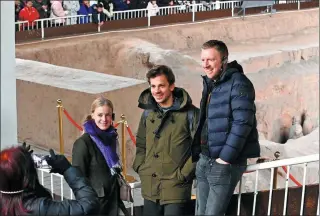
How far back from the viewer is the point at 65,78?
9719 millimetres

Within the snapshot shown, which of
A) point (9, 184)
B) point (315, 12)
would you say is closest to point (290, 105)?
point (315, 12)

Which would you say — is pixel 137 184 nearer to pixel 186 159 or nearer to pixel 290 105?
pixel 186 159

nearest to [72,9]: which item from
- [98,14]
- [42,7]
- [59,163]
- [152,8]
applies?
[98,14]

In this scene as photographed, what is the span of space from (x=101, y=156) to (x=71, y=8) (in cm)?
1356

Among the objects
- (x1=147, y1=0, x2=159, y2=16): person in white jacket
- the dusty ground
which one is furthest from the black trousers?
(x1=147, y1=0, x2=159, y2=16): person in white jacket

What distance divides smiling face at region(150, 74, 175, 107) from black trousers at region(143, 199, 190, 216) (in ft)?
2.05

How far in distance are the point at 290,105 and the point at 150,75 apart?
15.9 meters

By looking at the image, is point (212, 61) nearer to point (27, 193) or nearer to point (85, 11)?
point (27, 193)

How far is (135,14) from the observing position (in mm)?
19422

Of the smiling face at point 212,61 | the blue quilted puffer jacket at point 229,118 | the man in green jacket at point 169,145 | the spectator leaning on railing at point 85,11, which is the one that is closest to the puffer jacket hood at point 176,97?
the man in green jacket at point 169,145

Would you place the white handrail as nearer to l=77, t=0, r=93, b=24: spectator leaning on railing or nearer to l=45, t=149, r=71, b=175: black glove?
l=45, t=149, r=71, b=175: black glove

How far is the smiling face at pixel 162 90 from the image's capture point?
13.6ft

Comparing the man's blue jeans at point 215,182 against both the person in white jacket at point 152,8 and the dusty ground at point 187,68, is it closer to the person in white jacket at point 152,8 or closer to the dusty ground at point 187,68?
the dusty ground at point 187,68

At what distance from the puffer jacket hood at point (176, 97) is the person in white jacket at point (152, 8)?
15438 millimetres
